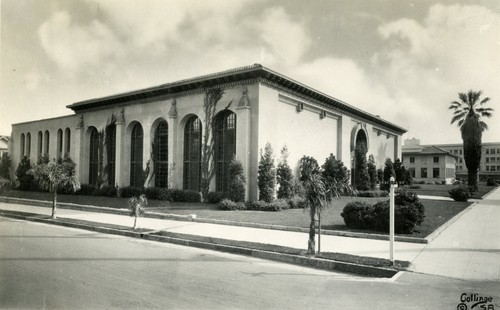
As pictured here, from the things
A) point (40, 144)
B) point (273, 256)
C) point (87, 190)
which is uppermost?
point (40, 144)

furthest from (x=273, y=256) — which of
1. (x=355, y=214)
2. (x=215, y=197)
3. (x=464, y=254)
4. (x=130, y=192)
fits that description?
(x=130, y=192)

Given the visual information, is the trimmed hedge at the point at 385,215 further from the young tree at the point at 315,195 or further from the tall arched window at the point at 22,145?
the tall arched window at the point at 22,145

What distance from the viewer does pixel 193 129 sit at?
26438mm

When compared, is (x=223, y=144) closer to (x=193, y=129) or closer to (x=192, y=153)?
(x=192, y=153)

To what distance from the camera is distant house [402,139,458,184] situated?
66250 millimetres

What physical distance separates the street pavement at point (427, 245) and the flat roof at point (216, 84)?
10.8 m

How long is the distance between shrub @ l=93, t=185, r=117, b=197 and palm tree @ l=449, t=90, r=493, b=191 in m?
35.2

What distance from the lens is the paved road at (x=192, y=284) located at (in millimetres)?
5805

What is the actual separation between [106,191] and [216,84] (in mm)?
14623

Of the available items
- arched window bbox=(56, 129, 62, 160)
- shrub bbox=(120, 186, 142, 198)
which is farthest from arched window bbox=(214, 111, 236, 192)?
arched window bbox=(56, 129, 62, 160)

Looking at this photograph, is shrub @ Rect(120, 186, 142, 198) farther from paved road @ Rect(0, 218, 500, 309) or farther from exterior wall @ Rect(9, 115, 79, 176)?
paved road @ Rect(0, 218, 500, 309)

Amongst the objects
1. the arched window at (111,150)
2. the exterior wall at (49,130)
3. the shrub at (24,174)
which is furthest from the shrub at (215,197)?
the shrub at (24,174)

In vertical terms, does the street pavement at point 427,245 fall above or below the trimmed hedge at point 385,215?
below

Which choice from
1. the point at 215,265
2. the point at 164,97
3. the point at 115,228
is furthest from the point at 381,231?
the point at 164,97
